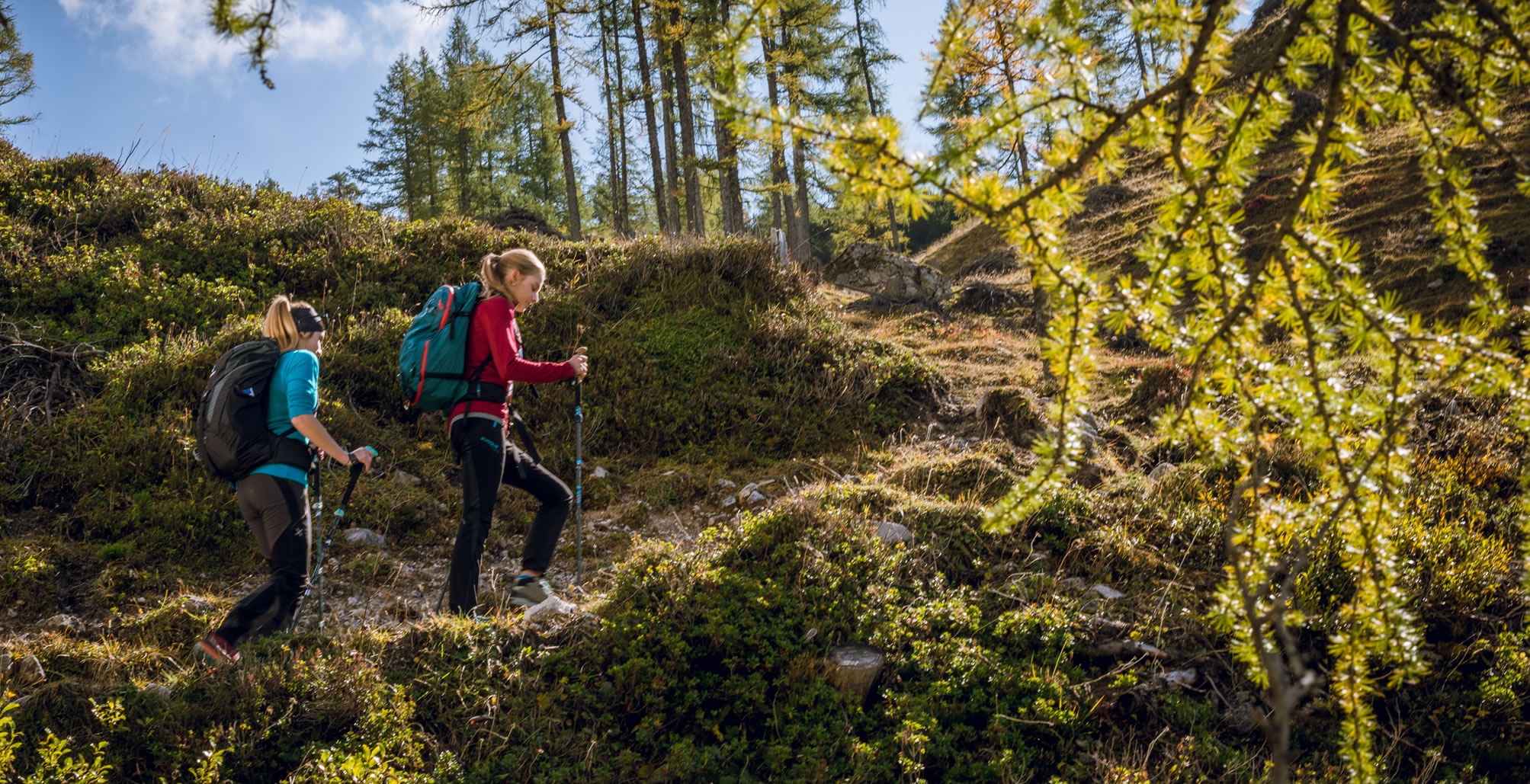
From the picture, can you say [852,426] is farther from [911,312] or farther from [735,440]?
[911,312]

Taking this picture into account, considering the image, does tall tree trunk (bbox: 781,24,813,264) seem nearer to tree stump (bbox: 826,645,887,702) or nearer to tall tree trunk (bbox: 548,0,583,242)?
tall tree trunk (bbox: 548,0,583,242)

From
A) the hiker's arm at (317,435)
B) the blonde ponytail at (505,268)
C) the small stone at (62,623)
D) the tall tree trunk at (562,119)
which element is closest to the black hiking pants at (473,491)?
→ the hiker's arm at (317,435)

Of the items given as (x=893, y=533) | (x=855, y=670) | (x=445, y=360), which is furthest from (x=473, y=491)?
(x=893, y=533)

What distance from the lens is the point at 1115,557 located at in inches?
222

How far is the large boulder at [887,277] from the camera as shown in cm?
1579

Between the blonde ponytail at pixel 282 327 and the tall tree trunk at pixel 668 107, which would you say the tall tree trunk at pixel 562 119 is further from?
the blonde ponytail at pixel 282 327

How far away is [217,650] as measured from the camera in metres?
4.19

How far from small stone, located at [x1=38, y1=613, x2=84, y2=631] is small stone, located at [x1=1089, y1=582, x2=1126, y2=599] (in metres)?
6.66

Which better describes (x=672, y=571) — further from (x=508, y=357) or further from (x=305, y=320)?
(x=305, y=320)

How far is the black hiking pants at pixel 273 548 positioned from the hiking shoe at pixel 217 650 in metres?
0.04

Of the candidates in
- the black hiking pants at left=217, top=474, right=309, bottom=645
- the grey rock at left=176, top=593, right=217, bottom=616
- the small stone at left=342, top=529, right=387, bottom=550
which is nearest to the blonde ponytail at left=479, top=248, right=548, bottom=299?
the black hiking pants at left=217, top=474, right=309, bottom=645

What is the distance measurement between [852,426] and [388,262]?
21.2 feet

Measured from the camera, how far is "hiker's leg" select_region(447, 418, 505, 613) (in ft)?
15.3

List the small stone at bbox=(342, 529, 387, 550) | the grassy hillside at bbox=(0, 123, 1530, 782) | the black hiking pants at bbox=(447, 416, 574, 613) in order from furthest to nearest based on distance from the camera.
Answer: the small stone at bbox=(342, 529, 387, 550), the black hiking pants at bbox=(447, 416, 574, 613), the grassy hillside at bbox=(0, 123, 1530, 782)
